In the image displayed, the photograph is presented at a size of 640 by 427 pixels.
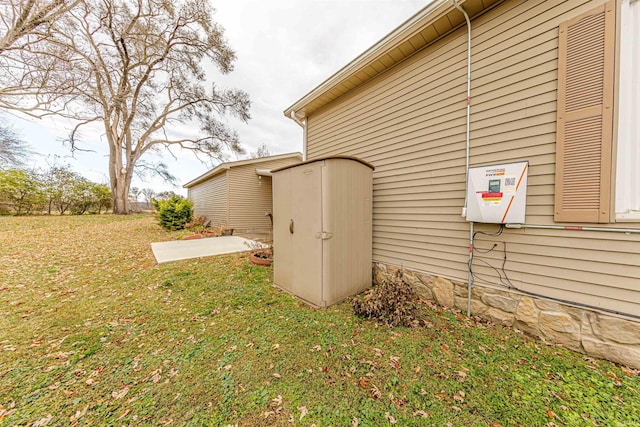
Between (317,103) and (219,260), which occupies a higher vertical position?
(317,103)

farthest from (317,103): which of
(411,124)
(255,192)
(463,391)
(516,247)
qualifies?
(255,192)

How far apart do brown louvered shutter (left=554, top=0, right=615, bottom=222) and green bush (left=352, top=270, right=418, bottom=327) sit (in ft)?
6.33

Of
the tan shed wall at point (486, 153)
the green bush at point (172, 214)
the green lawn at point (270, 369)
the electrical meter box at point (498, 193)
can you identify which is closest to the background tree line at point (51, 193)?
the green bush at point (172, 214)

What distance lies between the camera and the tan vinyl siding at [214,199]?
9.65 m

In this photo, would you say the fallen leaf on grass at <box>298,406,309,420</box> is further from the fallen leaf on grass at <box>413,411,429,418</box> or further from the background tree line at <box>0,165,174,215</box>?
the background tree line at <box>0,165,174,215</box>

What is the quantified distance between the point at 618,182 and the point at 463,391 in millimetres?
2438

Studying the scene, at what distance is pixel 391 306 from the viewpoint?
2.88 metres

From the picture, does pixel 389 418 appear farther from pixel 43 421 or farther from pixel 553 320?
pixel 43 421

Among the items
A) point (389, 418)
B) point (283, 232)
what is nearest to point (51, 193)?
point (283, 232)

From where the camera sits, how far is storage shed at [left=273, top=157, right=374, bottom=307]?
9.78 feet

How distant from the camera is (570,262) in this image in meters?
2.23

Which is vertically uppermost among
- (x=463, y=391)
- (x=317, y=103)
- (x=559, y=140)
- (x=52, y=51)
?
(x=52, y=51)

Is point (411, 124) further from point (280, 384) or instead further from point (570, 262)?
point (280, 384)

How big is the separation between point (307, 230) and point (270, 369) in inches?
68.0
